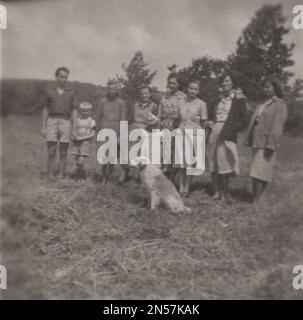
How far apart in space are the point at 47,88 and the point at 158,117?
1.48 metres

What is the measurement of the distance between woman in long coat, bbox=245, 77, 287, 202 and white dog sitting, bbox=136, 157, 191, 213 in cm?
97

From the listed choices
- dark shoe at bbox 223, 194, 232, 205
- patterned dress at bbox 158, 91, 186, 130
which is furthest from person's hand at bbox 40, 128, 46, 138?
dark shoe at bbox 223, 194, 232, 205

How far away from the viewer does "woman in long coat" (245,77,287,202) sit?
445cm

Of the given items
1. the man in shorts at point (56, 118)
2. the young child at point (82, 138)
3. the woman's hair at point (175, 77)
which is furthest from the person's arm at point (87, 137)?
the woman's hair at point (175, 77)

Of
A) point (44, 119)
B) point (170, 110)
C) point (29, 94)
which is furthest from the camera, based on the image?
point (170, 110)

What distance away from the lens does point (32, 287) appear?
3672 millimetres

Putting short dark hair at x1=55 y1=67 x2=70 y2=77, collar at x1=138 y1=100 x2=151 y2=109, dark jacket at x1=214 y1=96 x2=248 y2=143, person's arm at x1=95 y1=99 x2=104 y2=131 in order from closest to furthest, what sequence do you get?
short dark hair at x1=55 y1=67 x2=70 y2=77, dark jacket at x1=214 y1=96 x2=248 y2=143, collar at x1=138 y1=100 x2=151 y2=109, person's arm at x1=95 y1=99 x2=104 y2=131

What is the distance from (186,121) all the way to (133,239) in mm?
1706

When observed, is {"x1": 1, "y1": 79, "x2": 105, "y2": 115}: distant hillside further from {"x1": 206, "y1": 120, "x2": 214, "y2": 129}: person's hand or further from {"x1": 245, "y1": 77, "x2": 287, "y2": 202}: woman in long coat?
{"x1": 245, "y1": 77, "x2": 287, "y2": 202}: woman in long coat

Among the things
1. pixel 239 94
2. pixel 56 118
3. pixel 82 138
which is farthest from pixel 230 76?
pixel 56 118

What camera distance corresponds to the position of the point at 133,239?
4008mm

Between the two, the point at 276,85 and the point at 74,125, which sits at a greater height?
the point at 276,85

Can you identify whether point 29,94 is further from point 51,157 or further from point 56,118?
point 51,157
